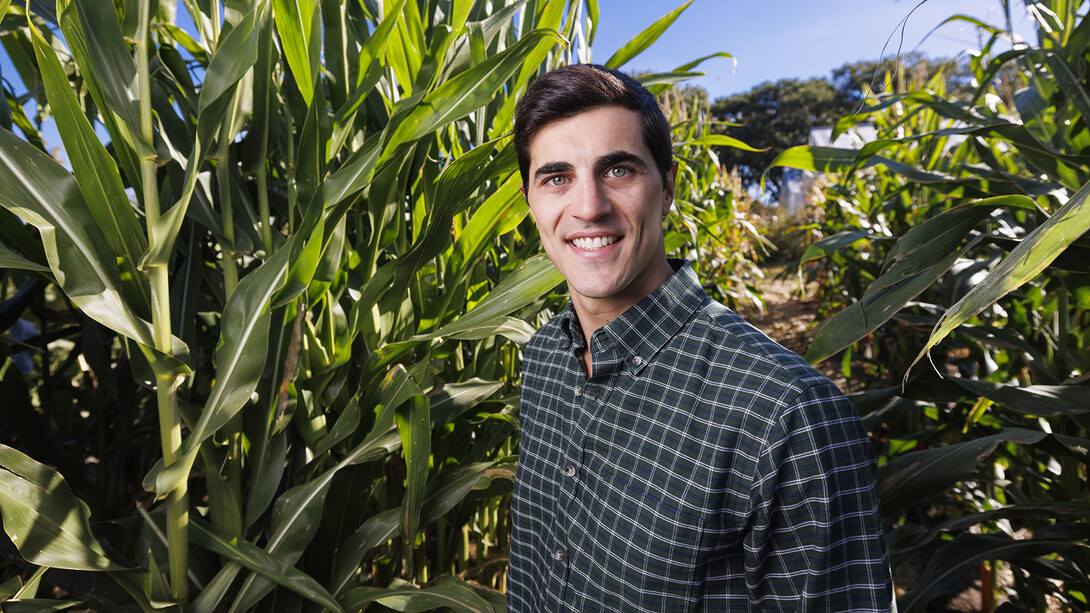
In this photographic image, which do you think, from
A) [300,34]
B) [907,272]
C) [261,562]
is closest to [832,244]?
[907,272]

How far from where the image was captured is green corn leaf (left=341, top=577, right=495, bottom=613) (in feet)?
2.57

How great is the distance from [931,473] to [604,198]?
0.64 meters

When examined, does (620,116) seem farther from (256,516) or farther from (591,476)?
(256,516)

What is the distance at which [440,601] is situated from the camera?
30.7 inches

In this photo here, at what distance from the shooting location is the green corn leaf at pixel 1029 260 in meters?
0.31

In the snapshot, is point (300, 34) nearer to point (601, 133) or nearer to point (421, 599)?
point (601, 133)

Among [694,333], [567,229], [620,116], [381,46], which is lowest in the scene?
[694,333]

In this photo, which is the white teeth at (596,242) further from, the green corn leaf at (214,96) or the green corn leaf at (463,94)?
the green corn leaf at (214,96)

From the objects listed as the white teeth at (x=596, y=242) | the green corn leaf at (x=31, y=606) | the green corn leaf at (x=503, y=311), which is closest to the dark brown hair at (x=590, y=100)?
the white teeth at (x=596, y=242)

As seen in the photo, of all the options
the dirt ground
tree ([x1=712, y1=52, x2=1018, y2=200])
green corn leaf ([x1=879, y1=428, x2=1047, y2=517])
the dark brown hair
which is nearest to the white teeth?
the dark brown hair

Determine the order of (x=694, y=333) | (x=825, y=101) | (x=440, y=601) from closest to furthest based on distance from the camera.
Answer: (x=694, y=333) < (x=440, y=601) < (x=825, y=101)

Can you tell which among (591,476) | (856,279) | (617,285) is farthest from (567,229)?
(856,279)

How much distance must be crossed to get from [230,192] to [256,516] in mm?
427

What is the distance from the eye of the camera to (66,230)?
2.09 feet
